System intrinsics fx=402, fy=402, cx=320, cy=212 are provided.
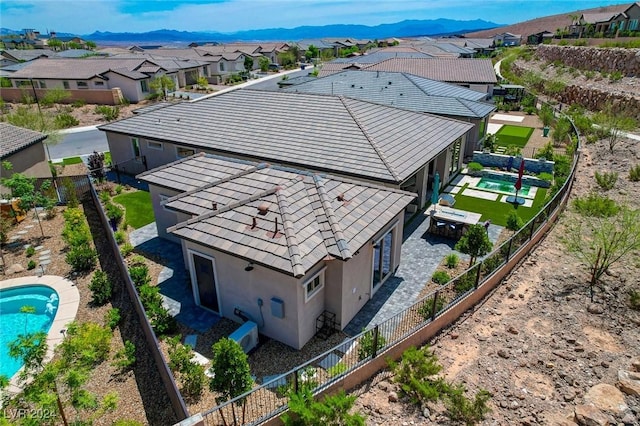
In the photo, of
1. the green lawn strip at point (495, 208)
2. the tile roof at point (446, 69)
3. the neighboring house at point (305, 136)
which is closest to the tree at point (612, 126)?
the green lawn strip at point (495, 208)

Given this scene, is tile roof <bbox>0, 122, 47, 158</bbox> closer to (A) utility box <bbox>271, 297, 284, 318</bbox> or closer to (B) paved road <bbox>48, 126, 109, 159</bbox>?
(B) paved road <bbox>48, 126, 109, 159</bbox>

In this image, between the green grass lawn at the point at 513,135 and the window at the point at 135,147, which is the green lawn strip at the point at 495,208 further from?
the window at the point at 135,147

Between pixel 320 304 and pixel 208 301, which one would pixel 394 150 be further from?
pixel 208 301

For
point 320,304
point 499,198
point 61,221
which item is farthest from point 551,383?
point 61,221

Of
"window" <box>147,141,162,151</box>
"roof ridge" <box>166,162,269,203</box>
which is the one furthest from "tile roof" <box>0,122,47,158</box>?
Result: "roof ridge" <box>166,162,269,203</box>

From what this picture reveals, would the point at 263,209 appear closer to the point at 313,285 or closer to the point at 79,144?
the point at 313,285

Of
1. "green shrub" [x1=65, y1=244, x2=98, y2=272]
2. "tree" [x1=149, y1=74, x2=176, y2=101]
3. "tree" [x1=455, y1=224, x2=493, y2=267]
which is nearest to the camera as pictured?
"tree" [x1=455, y1=224, x2=493, y2=267]

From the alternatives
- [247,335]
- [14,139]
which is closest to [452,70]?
[14,139]
